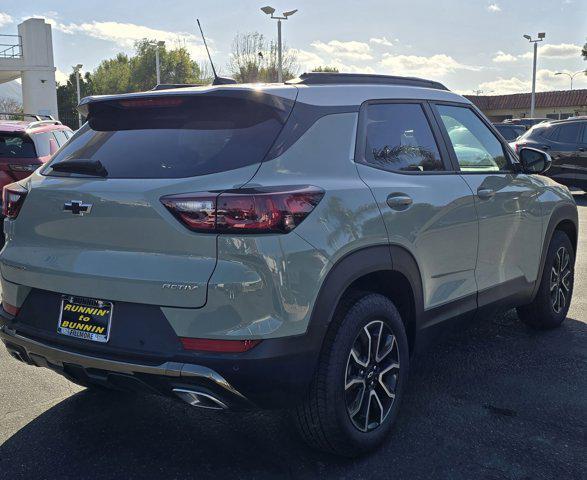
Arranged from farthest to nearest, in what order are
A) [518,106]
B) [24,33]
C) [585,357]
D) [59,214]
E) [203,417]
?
[518,106]
[24,33]
[585,357]
[203,417]
[59,214]

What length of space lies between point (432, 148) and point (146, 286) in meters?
1.89

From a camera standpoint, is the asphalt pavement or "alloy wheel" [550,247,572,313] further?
"alloy wheel" [550,247,572,313]

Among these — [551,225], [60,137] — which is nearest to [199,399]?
[551,225]

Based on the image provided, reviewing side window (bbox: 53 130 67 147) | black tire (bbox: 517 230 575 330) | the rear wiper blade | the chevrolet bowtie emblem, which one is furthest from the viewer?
side window (bbox: 53 130 67 147)

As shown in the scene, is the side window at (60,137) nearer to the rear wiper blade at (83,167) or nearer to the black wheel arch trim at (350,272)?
the rear wiper blade at (83,167)

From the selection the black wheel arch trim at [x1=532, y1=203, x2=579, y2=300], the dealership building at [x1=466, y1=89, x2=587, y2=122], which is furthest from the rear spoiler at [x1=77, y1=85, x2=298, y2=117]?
the dealership building at [x1=466, y1=89, x2=587, y2=122]

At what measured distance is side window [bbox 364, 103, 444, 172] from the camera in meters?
3.22

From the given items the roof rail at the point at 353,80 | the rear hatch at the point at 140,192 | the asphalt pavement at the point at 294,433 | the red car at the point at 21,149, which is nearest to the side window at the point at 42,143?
the red car at the point at 21,149

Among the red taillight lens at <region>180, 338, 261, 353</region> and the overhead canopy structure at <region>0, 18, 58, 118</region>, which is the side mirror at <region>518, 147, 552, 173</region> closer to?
the red taillight lens at <region>180, 338, 261, 353</region>

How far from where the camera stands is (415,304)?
332 centimetres

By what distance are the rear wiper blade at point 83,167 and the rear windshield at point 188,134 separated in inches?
1.1

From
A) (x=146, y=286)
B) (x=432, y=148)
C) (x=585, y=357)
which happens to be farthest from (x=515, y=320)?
(x=146, y=286)

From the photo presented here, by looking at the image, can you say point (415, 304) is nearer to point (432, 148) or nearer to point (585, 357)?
point (432, 148)

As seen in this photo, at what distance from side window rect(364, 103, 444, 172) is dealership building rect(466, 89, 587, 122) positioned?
43051mm
